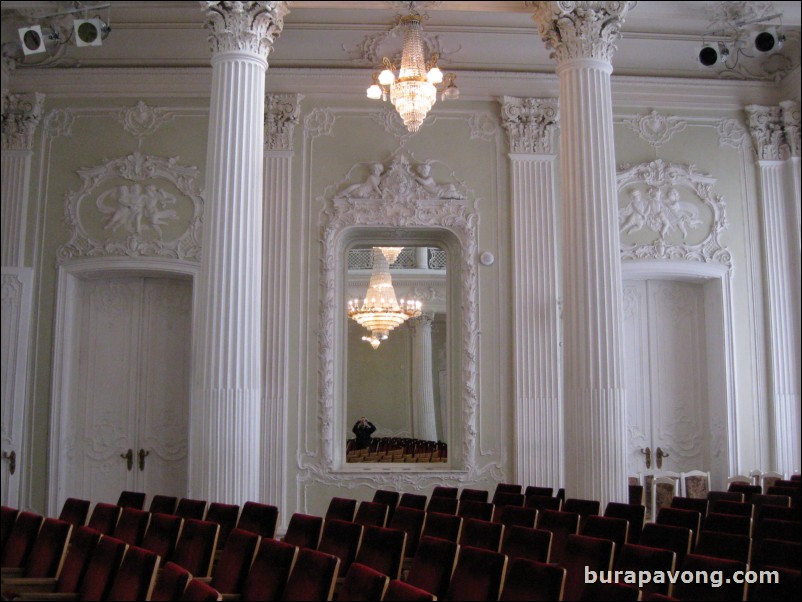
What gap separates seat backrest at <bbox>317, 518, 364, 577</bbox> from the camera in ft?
15.9

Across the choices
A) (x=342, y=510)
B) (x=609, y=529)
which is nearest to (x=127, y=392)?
(x=342, y=510)

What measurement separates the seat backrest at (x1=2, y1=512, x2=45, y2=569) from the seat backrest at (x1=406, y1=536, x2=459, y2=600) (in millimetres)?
2680

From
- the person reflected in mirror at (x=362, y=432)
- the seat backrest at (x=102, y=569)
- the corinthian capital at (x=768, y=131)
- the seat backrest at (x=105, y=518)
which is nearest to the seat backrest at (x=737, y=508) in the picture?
the seat backrest at (x=102, y=569)

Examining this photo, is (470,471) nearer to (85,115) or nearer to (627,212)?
(627,212)

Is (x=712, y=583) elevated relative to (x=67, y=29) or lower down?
lower down

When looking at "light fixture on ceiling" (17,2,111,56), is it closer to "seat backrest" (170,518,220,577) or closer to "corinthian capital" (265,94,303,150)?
"corinthian capital" (265,94,303,150)

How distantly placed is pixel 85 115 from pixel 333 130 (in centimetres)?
282

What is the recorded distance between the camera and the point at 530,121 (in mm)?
9477

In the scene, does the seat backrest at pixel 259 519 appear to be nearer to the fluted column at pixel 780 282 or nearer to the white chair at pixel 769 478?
the white chair at pixel 769 478

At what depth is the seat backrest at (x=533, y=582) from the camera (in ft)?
11.6

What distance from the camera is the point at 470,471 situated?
353 inches

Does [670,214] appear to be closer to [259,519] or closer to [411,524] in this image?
[411,524]

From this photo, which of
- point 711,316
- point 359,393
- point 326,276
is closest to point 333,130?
point 326,276

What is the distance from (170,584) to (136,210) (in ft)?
20.3
